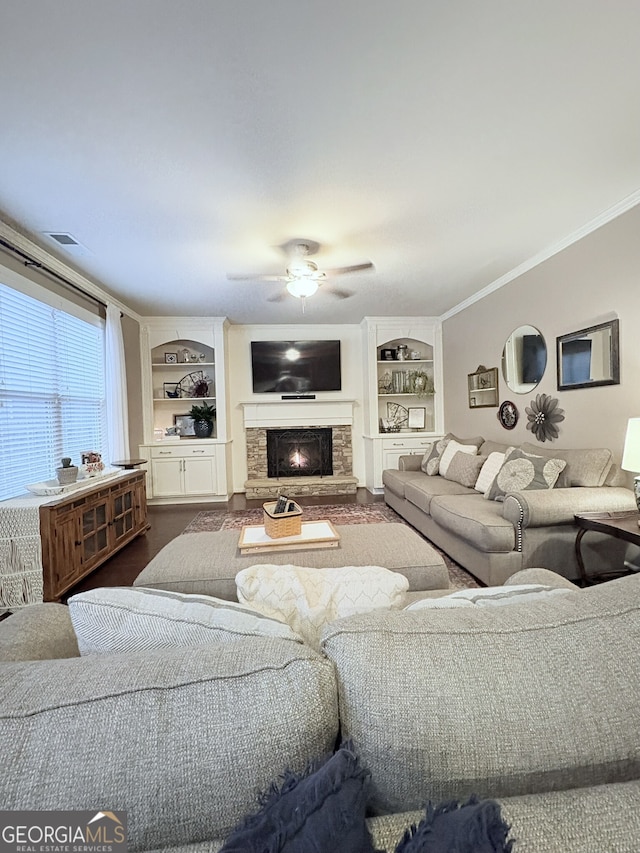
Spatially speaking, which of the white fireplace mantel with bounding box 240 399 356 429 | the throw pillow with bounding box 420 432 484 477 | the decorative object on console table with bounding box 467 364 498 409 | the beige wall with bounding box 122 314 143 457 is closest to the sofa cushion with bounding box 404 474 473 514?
the throw pillow with bounding box 420 432 484 477

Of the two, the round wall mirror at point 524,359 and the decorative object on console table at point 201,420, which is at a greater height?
the round wall mirror at point 524,359

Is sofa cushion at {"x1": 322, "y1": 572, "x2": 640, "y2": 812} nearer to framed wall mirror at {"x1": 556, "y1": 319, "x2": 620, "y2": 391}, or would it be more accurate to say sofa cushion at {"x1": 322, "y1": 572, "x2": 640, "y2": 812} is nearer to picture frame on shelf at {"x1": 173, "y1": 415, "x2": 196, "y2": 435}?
framed wall mirror at {"x1": 556, "y1": 319, "x2": 620, "y2": 391}

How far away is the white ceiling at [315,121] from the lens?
139 cm

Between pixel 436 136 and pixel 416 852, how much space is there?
8.12 feet

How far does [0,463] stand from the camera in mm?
2686

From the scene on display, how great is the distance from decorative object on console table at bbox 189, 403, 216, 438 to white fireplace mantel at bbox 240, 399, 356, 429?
0.55 metres

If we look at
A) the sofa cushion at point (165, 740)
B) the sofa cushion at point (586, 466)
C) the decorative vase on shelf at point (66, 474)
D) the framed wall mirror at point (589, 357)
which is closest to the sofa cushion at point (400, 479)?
the sofa cushion at point (586, 466)

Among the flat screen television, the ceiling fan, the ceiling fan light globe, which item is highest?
the ceiling fan

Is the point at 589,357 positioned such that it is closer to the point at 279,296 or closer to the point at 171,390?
the point at 279,296

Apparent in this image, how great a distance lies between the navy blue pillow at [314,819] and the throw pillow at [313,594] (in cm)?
53

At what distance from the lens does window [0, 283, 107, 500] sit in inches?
110

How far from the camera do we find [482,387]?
4.62 m

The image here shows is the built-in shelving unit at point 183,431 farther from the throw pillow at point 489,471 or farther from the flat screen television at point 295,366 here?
the throw pillow at point 489,471

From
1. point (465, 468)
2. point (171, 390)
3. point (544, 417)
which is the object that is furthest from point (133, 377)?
point (544, 417)
